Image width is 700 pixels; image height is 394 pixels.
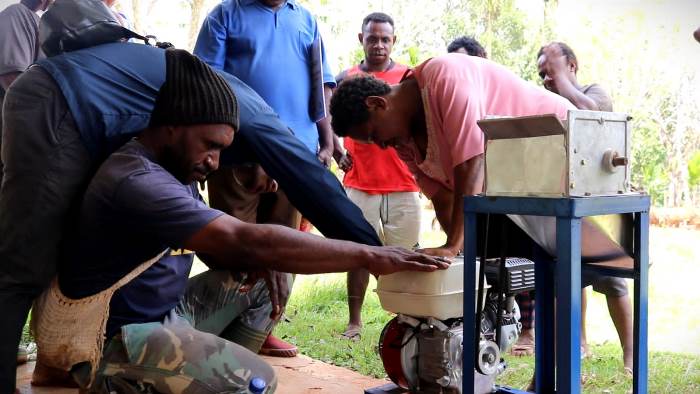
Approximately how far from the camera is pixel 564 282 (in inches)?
83.4

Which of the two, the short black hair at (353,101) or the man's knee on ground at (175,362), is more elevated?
the short black hair at (353,101)

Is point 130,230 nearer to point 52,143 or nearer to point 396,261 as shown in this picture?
point 52,143

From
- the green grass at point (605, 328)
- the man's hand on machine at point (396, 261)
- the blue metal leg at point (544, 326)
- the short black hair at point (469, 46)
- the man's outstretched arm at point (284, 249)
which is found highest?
the short black hair at point (469, 46)

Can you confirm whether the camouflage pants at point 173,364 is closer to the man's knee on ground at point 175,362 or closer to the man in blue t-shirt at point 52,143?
the man's knee on ground at point 175,362

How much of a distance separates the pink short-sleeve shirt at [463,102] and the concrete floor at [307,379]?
44.7 inches

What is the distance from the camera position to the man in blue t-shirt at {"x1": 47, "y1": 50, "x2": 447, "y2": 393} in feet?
6.82

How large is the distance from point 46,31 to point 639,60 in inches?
229

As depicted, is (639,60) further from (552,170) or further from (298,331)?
(552,170)

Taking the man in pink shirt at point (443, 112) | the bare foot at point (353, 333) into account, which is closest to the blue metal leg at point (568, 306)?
the man in pink shirt at point (443, 112)

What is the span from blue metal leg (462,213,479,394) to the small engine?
104mm

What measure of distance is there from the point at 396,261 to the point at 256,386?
22.2 inches

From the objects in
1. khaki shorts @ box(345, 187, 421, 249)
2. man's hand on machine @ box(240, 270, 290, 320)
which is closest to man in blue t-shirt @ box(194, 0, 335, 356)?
khaki shorts @ box(345, 187, 421, 249)

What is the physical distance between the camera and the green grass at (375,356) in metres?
3.54

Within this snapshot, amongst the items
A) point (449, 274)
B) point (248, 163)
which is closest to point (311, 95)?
point (248, 163)
